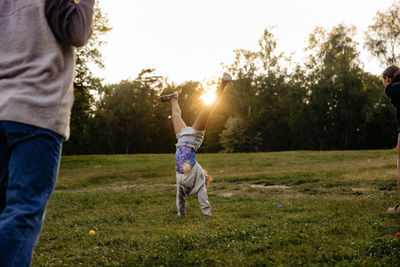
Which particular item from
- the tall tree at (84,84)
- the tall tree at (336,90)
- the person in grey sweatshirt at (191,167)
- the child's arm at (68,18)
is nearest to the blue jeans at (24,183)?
the child's arm at (68,18)

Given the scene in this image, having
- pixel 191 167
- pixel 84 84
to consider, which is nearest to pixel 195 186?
pixel 191 167

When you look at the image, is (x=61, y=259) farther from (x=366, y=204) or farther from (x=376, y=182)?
(x=376, y=182)

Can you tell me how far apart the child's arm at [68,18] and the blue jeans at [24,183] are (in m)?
0.61

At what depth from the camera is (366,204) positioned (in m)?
6.80

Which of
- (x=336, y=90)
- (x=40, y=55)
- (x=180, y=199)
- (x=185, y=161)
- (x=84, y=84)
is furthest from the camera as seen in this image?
(x=336, y=90)

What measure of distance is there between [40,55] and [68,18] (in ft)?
0.92

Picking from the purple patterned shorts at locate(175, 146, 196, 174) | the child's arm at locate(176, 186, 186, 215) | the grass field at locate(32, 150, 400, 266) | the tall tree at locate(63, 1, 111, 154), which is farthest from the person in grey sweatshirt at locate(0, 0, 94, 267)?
the tall tree at locate(63, 1, 111, 154)

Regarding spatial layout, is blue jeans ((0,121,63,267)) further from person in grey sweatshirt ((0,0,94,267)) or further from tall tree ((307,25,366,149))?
tall tree ((307,25,366,149))

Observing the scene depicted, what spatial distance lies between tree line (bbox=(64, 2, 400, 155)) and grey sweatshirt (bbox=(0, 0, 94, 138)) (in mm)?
43788

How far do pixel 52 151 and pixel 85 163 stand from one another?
2646 cm

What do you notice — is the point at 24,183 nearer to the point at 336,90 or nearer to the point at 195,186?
the point at 195,186

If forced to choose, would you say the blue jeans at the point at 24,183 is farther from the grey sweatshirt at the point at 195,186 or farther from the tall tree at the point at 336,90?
the tall tree at the point at 336,90

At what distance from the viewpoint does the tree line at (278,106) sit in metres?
51.0

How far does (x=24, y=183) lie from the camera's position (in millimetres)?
2025
